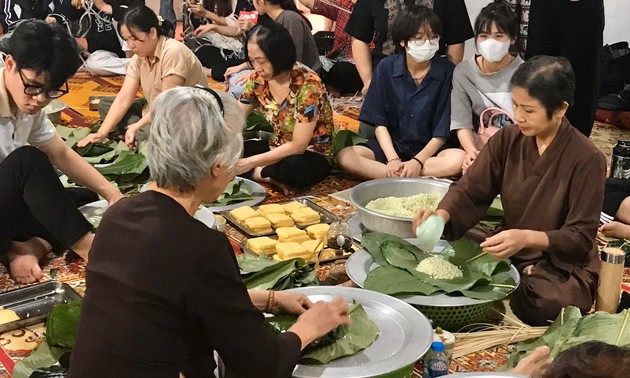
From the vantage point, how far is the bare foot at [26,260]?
9.53 feet

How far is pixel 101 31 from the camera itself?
22.1 feet

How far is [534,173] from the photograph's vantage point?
2695 mm

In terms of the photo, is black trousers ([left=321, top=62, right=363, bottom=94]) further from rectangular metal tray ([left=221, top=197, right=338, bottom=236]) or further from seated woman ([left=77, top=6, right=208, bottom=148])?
rectangular metal tray ([left=221, top=197, right=338, bottom=236])

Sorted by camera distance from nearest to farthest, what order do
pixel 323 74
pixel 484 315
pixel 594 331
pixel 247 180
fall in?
pixel 594 331, pixel 484 315, pixel 247 180, pixel 323 74

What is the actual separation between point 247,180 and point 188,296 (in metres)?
2.21

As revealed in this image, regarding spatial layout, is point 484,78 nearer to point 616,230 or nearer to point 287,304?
point 616,230

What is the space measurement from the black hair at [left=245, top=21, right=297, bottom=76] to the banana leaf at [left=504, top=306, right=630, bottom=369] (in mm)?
1779

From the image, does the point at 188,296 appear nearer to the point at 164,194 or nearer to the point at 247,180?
the point at 164,194

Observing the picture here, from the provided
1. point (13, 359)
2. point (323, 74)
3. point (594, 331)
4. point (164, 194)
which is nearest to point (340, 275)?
point (594, 331)

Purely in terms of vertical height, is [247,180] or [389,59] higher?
[389,59]

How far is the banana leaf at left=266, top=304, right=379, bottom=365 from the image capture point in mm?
A: 2014

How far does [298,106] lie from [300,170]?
318 millimetres

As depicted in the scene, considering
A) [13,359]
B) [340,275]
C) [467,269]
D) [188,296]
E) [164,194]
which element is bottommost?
[13,359]

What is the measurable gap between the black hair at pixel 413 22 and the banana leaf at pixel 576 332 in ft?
5.91
